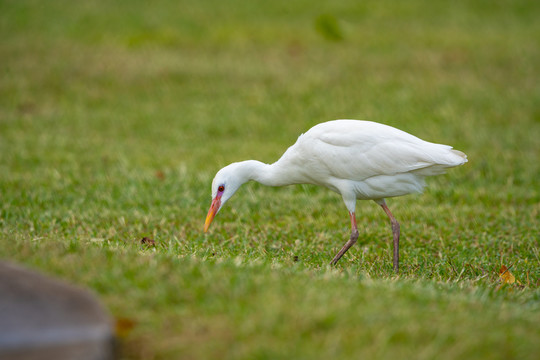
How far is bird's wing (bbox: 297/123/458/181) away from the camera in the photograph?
5.23 metres

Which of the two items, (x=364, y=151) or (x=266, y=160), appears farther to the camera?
(x=266, y=160)

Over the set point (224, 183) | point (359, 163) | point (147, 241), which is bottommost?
point (147, 241)

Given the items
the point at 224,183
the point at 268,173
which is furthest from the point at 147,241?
the point at 268,173

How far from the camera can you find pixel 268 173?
5703 mm

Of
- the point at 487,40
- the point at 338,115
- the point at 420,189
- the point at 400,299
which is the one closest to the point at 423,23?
the point at 487,40

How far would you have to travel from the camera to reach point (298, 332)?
3225 mm

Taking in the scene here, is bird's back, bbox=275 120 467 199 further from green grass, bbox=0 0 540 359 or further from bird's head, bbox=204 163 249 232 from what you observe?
green grass, bbox=0 0 540 359

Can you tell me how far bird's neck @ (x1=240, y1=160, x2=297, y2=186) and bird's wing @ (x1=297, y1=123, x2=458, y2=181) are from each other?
28 cm

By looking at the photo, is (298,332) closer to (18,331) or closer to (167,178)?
(18,331)

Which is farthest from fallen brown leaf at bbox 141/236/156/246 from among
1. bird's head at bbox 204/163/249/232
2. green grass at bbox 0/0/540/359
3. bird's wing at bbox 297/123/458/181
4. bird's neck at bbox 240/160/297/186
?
bird's wing at bbox 297/123/458/181

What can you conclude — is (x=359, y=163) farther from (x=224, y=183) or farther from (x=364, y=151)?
(x=224, y=183)

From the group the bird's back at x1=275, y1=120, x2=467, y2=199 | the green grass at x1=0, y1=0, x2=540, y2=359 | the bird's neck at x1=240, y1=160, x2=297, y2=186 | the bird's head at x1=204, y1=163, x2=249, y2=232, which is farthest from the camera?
the bird's neck at x1=240, y1=160, x2=297, y2=186

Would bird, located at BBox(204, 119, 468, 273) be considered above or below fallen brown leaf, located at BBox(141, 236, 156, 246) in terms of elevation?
above

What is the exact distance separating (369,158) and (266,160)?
3.34 m
